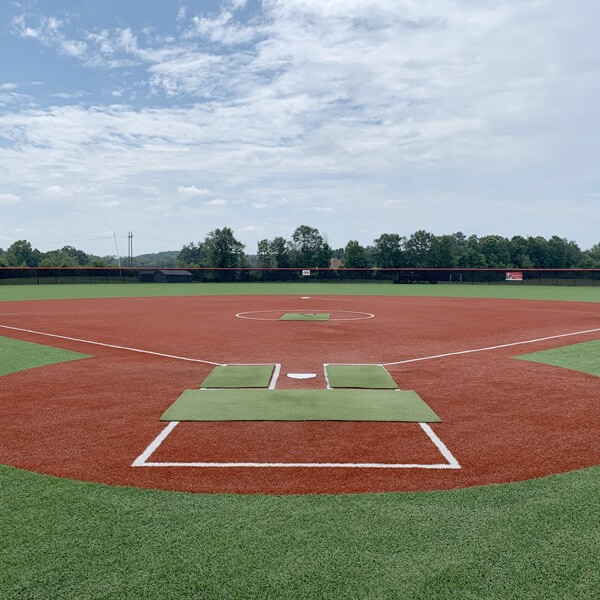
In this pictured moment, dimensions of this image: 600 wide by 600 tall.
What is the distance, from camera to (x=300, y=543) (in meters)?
3.92

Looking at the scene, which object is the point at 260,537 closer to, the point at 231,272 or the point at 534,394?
the point at 534,394

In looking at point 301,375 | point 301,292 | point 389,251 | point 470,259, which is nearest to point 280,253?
point 389,251

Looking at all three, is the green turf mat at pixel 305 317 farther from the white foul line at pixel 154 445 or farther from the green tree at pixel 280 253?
the green tree at pixel 280 253

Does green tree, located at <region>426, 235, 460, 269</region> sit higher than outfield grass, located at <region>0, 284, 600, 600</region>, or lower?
higher

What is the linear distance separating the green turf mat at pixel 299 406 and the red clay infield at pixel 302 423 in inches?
9.5

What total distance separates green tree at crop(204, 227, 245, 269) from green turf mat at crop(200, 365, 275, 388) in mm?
86017

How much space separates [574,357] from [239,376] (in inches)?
316

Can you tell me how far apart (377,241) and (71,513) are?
346 ft

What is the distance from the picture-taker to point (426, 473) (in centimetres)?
532

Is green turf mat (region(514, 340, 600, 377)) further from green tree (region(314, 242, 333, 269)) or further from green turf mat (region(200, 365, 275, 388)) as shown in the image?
green tree (region(314, 242, 333, 269))

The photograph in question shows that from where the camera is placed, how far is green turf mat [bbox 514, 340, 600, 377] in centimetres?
1109

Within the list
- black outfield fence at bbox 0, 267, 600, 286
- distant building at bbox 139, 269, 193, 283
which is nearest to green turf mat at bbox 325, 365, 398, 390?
black outfield fence at bbox 0, 267, 600, 286

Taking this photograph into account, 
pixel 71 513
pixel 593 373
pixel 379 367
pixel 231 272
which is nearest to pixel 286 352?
pixel 379 367

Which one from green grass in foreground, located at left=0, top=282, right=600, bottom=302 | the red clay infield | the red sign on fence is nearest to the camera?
the red clay infield
